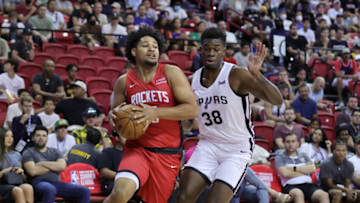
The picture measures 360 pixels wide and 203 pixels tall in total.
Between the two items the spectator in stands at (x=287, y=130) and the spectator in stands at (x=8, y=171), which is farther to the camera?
the spectator in stands at (x=287, y=130)

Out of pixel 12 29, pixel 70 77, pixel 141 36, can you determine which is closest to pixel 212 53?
pixel 141 36

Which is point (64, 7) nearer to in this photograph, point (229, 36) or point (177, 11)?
point (177, 11)

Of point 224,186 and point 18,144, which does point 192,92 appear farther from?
point 18,144

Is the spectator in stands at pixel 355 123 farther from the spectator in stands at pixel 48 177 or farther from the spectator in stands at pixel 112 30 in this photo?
the spectator in stands at pixel 48 177

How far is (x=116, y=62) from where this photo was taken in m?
12.4

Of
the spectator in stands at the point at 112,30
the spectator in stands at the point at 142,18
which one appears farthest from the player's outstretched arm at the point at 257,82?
the spectator in stands at the point at 142,18

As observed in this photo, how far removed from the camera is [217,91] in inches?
208

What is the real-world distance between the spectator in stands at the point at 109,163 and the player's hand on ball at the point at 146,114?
121 inches

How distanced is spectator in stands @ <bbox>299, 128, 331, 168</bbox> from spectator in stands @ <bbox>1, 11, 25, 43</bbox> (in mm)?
6188

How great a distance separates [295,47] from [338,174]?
5836 millimetres

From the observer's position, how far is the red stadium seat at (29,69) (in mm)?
11375

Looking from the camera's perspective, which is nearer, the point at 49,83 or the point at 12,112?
the point at 12,112

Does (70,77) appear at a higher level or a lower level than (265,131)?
higher

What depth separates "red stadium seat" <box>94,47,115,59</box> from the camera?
12797 mm
